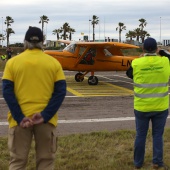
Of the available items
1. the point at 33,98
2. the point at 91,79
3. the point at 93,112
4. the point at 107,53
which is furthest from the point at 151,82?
the point at 107,53

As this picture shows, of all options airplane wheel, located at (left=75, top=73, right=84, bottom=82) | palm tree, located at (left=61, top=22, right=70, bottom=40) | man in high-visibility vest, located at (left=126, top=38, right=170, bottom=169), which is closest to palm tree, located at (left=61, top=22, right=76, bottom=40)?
palm tree, located at (left=61, top=22, right=70, bottom=40)

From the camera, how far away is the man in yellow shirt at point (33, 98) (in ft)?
13.7

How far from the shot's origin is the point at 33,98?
4211 millimetres

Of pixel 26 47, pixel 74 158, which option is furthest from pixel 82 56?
pixel 26 47

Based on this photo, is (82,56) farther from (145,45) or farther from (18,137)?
(18,137)

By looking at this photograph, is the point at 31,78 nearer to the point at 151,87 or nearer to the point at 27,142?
the point at 27,142

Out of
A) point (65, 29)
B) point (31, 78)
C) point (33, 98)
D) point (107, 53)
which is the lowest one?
point (33, 98)

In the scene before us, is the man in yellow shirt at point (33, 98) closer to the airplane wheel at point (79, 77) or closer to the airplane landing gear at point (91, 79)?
the airplane landing gear at point (91, 79)

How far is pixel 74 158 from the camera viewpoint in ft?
21.1

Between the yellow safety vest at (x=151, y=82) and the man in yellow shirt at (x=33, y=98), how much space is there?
172 centimetres

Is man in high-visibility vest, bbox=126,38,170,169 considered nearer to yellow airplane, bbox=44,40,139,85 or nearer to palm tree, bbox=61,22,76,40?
yellow airplane, bbox=44,40,139,85

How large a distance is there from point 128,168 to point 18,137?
2.29m

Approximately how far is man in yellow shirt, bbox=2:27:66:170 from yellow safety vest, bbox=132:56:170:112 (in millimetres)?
1725

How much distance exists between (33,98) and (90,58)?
1525 centimetres
